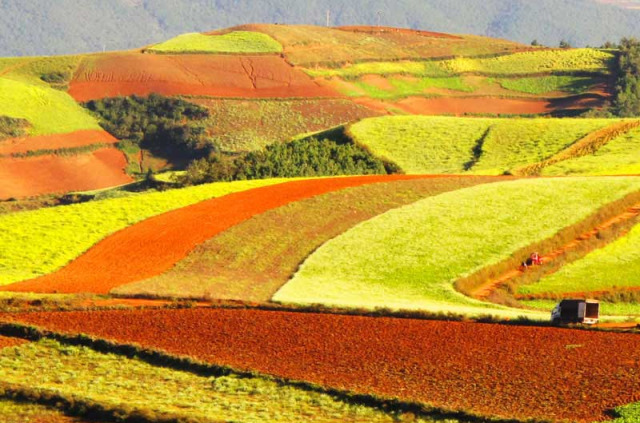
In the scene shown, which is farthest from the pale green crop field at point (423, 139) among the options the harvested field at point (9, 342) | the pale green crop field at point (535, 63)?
the harvested field at point (9, 342)

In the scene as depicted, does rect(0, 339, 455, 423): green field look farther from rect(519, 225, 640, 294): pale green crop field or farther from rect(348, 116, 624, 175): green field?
rect(348, 116, 624, 175): green field

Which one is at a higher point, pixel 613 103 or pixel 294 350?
pixel 613 103

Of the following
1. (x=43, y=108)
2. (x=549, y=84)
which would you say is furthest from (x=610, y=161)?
(x=549, y=84)

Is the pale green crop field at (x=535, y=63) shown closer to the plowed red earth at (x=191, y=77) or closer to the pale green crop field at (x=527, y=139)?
the plowed red earth at (x=191, y=77)

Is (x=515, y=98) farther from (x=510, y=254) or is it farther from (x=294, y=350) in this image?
(x=294, y=350)

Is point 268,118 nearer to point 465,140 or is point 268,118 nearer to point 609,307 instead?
point 465,140

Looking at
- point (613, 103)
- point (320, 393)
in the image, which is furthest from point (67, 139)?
point (320, 393)

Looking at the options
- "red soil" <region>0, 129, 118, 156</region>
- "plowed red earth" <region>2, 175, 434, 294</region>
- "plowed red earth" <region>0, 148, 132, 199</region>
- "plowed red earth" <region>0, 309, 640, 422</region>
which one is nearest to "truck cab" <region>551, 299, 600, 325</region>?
"plowed red earth" <region>0, 309, 640, 422</region>
